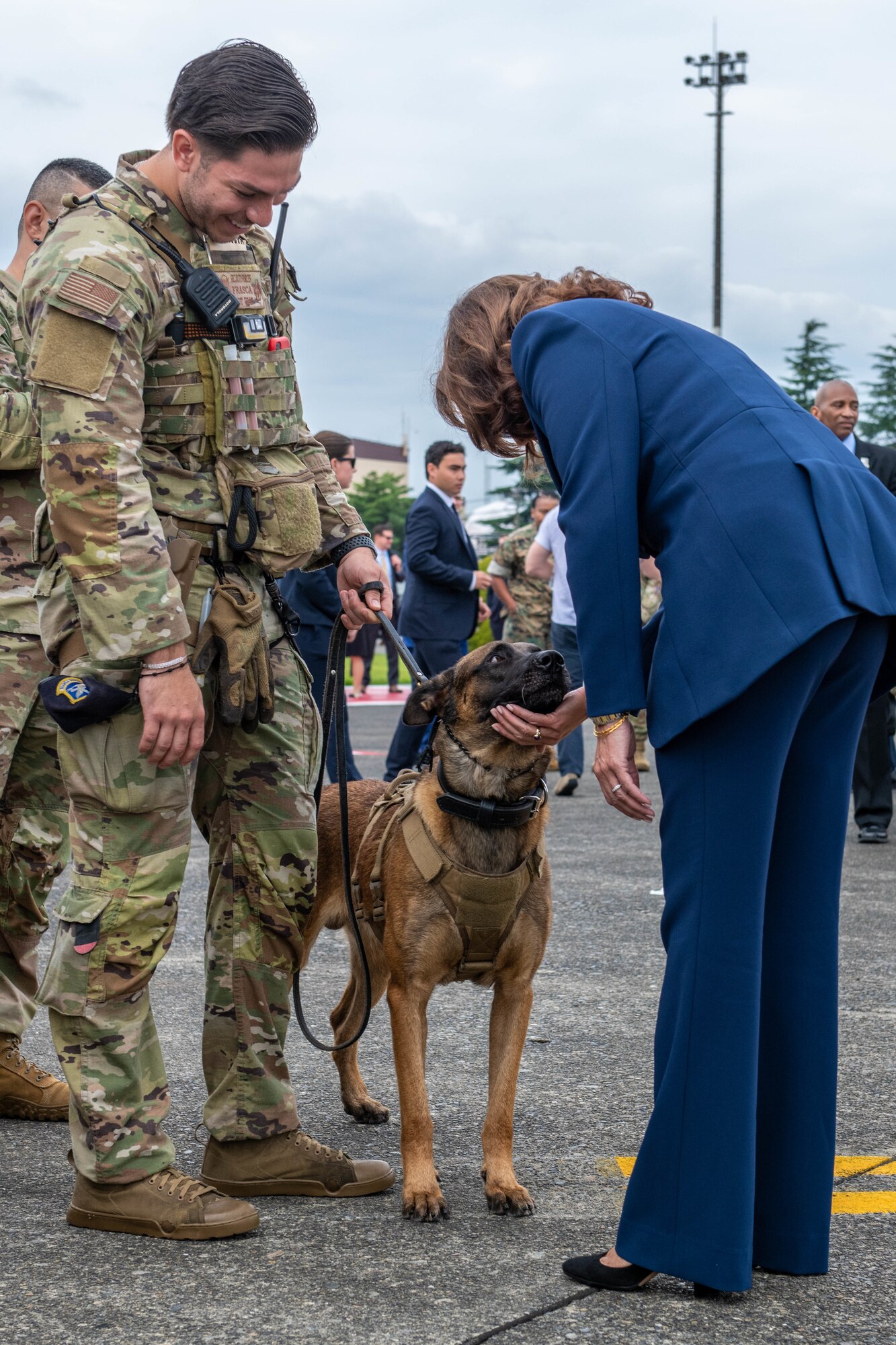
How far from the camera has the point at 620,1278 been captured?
8.82 ft

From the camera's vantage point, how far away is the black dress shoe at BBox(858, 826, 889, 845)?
8125 millimetres

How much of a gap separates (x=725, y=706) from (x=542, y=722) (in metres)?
0.88

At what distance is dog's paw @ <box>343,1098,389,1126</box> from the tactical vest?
1608 mm

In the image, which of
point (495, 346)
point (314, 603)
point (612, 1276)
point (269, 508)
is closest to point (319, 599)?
point (314, 603)

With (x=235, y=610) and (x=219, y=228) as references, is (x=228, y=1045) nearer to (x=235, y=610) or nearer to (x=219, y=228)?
(x=235, y=610)

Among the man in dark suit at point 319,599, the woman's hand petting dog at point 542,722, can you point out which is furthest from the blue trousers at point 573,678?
the woman's hand petting dog at point 542,722

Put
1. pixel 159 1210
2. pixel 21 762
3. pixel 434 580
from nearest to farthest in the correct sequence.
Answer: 1. pixel 159 1210
2. pixel 21 762
3. pixel 434 580

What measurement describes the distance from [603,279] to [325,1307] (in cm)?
216

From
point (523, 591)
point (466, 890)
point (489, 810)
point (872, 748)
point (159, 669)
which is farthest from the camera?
point (523, 591)

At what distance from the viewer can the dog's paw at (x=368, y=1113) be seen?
3.86m

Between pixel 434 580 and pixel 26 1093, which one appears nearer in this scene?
pixel 26 1093

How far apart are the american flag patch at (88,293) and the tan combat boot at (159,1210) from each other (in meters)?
1.83

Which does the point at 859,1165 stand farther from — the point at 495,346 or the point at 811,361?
the point at 811,361

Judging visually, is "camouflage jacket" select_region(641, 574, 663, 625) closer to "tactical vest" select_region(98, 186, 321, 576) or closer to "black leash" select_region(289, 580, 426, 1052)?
"black leash" select_region(289, 580, 426, 1052)
